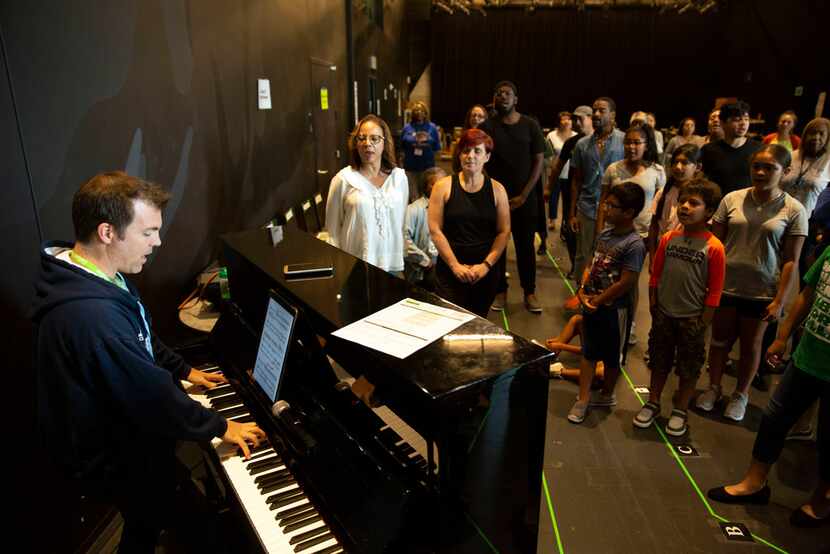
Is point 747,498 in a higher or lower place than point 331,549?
lower

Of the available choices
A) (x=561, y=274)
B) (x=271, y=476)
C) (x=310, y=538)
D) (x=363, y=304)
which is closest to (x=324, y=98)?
(x=561, y=274)

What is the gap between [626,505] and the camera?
252 cm

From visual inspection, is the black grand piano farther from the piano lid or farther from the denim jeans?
the denim jeans

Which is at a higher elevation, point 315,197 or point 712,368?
point 315,197

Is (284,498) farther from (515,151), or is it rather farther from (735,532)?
(515,151)

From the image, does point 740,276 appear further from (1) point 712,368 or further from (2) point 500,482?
(2) point 500,482

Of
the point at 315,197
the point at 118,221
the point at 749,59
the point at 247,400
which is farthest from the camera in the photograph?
the point at 749,59

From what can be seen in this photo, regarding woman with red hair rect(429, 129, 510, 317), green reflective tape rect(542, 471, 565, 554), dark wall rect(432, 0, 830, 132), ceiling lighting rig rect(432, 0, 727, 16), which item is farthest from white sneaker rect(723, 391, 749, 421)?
ceiling lighting rig rect(432, 0, 727, 16)

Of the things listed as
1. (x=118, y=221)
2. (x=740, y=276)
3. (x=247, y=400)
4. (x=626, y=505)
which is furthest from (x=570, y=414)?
(x=118, y=221)

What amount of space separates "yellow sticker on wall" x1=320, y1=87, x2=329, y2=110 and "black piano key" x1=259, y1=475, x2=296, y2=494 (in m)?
5.30

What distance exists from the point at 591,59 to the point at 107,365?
18.0 m

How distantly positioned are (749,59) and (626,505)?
14.5 meters

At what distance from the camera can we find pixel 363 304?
167 centimetres

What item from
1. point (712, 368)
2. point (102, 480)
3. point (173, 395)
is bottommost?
point (712, 368)
